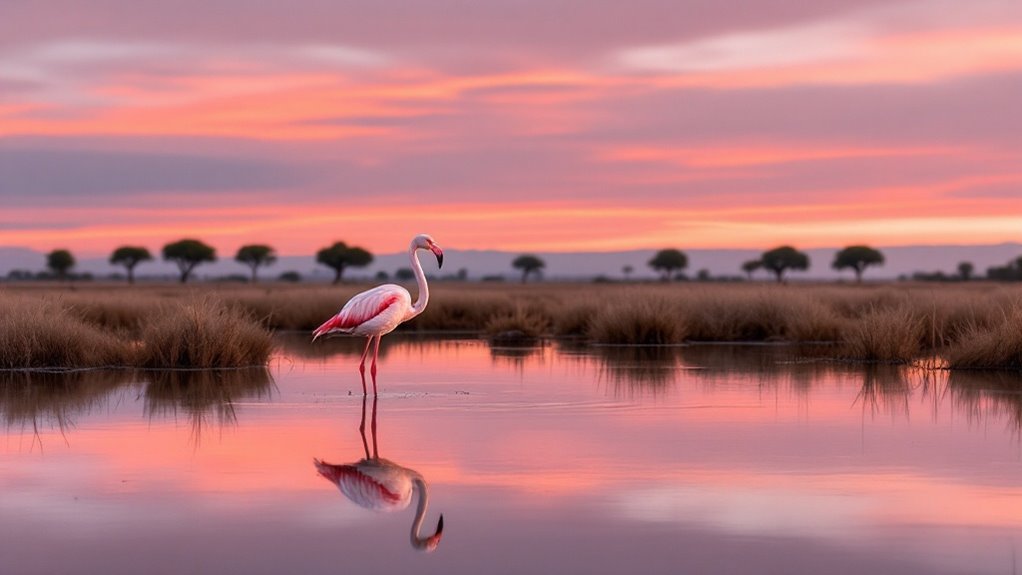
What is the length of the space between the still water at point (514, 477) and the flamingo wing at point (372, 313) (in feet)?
2.47

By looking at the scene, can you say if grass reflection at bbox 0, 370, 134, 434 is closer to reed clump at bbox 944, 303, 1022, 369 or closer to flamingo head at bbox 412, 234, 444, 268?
flamingo head at bbox 412, 234, 444, 268

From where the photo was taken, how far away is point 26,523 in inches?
292

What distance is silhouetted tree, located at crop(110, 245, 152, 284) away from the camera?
114150 mm

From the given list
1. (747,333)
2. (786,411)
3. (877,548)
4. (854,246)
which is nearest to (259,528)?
(877,548)

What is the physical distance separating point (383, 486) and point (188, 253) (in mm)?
106387

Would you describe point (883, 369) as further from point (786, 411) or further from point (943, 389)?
point (786, 411)

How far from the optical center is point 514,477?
8.98 m

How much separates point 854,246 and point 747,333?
94410 millimetres

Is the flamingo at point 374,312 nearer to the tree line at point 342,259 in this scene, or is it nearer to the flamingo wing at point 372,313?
the flamingo wing at point 372,313

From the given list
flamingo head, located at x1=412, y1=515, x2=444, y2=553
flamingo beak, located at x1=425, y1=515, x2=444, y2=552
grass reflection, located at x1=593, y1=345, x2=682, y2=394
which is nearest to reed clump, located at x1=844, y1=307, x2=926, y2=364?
grass reflection, located at x1=593, y1=345, x2=682, y2=394

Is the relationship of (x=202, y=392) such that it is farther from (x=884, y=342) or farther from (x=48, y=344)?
(x=884, y=342)

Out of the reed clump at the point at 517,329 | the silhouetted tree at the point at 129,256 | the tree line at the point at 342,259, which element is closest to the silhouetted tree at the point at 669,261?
the tree line at the point at 342,259

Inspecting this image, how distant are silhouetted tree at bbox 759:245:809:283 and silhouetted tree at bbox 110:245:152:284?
56.3 metres

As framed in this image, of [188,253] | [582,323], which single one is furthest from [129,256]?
[582,323]
